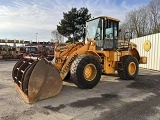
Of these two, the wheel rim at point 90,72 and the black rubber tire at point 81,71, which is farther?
the wheel rim at point 90,72

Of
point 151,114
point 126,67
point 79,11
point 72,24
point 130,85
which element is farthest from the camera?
point 79,11

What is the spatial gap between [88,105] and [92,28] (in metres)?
4.05

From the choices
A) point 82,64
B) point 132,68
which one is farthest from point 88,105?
point 132,68

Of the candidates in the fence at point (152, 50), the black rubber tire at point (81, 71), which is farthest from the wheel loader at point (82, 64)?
the fence at point (152, 50)

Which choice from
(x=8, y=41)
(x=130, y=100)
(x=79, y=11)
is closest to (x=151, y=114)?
(x=130, y=100)

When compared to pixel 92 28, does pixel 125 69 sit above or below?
below

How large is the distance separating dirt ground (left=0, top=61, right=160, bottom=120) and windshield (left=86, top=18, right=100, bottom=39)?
240 cm

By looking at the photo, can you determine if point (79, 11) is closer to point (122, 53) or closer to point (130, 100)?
point (122, 53)

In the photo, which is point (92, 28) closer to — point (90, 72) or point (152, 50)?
point (90, 72)

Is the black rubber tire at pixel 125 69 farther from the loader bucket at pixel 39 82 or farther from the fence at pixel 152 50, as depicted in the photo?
the fence at pixel 152 50

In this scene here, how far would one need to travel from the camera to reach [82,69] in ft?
21.5

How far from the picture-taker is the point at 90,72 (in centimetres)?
701

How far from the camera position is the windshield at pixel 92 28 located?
816 cm

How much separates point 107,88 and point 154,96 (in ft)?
5.49
